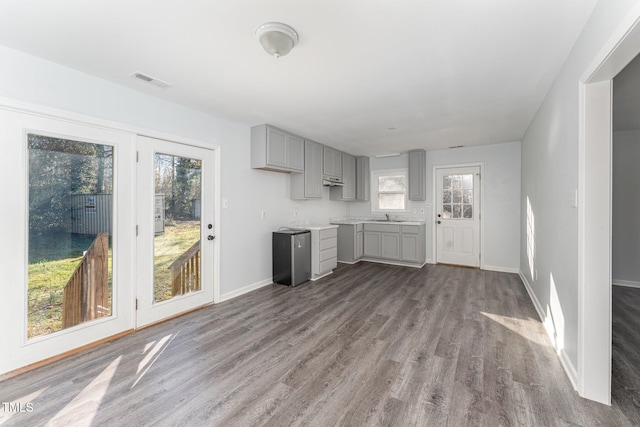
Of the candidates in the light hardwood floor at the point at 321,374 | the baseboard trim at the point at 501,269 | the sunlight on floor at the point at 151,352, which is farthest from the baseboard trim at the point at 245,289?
the baseboard trim at the point at 501,269

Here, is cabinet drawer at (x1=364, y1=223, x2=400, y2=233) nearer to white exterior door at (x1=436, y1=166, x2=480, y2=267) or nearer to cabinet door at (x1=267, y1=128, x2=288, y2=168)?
white exterior door at (x1=436, y1=166, x2=480, y2=267)

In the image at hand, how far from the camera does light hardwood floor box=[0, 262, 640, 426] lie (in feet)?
5.40

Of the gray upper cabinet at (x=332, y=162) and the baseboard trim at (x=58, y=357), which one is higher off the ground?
the gray upper cabinet at (x=332, y=162)

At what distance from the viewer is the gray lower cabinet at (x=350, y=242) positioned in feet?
19.1

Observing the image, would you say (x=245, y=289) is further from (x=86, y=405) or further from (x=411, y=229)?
(x=411, y=229)

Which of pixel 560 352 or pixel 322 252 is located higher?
pixel 322 252

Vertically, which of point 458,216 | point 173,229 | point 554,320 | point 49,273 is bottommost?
point 554,320

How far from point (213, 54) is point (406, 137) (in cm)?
344

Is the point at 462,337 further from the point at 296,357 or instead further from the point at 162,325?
the point at 162,325

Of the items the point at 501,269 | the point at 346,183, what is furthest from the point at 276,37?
the point at 501,269

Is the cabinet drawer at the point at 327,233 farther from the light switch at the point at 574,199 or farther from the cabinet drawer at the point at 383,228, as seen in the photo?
the light switch at the point at 574,199

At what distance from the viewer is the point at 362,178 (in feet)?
21.2

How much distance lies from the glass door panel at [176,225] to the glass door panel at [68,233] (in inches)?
18.0

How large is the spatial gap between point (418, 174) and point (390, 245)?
163 centimetres
